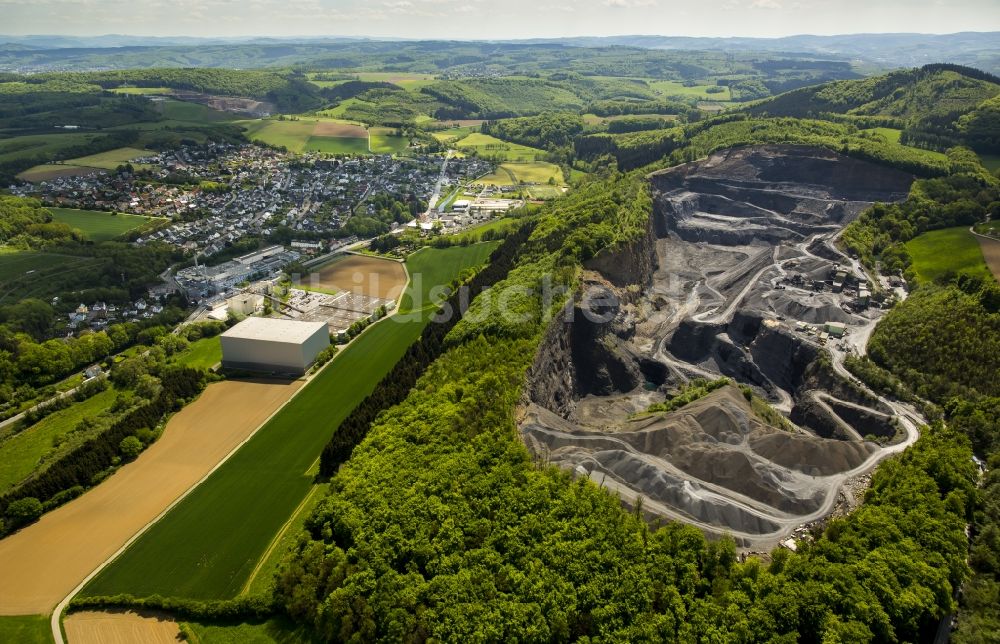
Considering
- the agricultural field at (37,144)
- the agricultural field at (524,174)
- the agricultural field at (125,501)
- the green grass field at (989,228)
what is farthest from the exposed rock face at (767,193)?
the agricultural field at (37,144)

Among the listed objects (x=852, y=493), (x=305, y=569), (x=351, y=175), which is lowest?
(x=305, y=569)

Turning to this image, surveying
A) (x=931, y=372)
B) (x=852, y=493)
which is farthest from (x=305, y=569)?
(x=931, y=372)

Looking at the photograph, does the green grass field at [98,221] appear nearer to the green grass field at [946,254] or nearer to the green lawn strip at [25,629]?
the green lawn strip at [25,629]

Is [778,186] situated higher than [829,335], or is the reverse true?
[778,186]

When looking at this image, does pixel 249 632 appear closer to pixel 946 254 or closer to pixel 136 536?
pixel 136 536

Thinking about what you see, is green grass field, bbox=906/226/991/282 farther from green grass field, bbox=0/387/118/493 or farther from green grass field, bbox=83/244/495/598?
green grass field, bbox=0/387/118/493

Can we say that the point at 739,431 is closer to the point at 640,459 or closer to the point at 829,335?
the point at 640,459

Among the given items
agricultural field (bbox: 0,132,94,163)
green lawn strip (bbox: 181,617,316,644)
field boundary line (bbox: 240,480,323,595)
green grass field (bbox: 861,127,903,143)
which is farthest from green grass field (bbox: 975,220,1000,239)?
agricultural field (bbox: 0,132,94,163)
